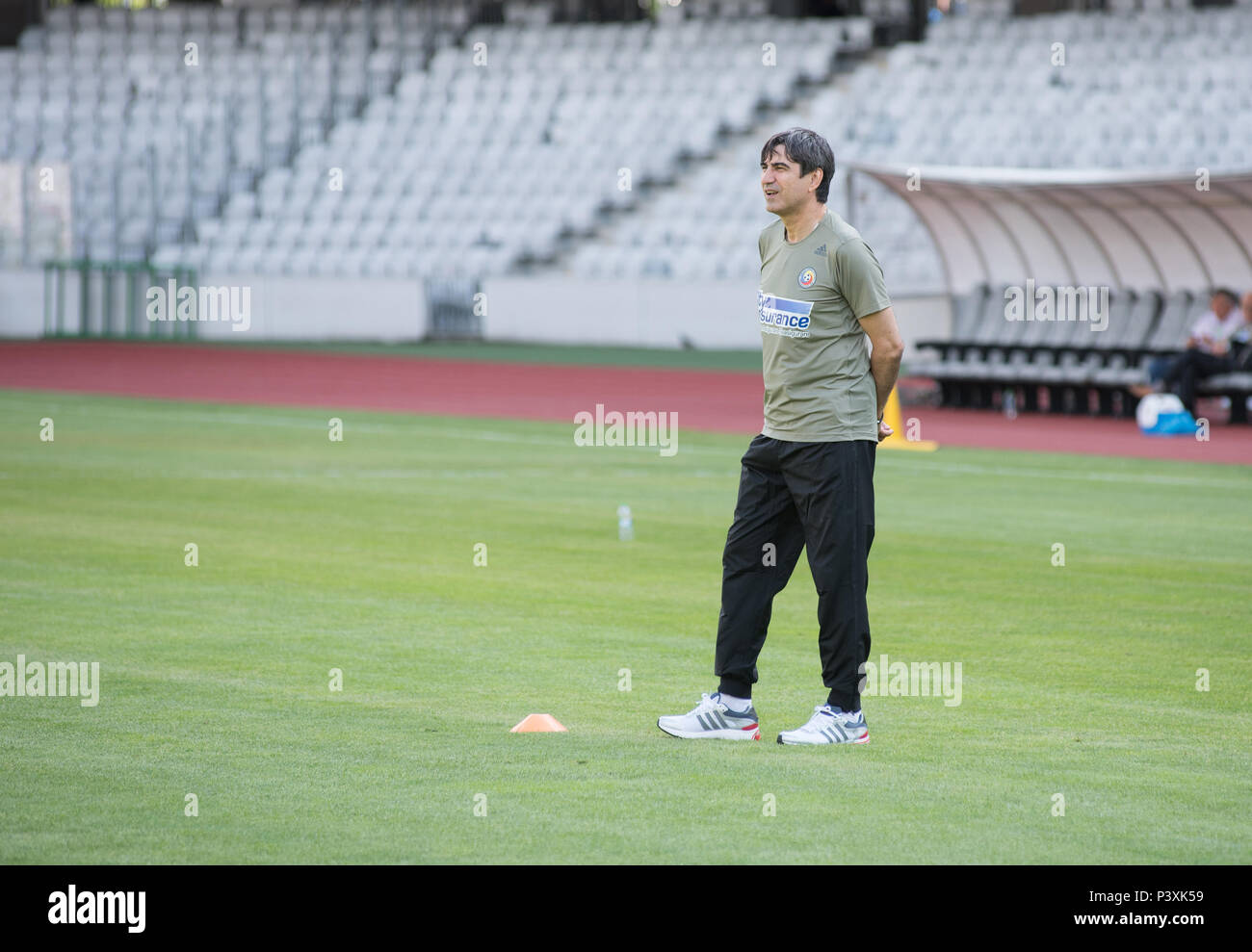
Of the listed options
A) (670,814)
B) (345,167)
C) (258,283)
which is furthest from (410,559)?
(345,167)

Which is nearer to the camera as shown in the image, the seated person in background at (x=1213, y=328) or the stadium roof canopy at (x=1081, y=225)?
the seated person in background at (x=1213, y=328)

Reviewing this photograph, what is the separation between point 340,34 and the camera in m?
51.7

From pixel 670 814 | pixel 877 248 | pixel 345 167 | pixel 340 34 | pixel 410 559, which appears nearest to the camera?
pixel 670 814

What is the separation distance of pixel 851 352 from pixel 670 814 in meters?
2.04

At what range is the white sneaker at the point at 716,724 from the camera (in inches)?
310

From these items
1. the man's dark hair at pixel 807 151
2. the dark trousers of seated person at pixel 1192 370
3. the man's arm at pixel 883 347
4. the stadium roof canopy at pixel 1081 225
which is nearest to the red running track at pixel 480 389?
the dark trousers of seated person at pixel 1192 370

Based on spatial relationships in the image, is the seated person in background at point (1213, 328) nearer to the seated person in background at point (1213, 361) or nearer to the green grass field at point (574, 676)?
the seated person in background at point (1213, 361)

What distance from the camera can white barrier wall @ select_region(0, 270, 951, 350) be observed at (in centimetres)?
3875

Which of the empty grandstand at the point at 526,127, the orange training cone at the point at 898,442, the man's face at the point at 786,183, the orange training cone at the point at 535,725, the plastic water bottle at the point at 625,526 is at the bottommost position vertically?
the orange training cone at the point at 535,725

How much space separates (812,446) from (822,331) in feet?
1.47

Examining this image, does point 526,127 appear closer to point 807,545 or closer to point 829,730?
point 807,545

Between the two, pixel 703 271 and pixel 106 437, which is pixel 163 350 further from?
pixel 106 437

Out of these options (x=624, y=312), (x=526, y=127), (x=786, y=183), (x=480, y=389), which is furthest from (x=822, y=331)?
(x=526, y=127)

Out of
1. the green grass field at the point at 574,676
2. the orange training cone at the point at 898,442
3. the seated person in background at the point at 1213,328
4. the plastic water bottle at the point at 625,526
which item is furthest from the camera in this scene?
the seated person in background at the point at 1213,328
